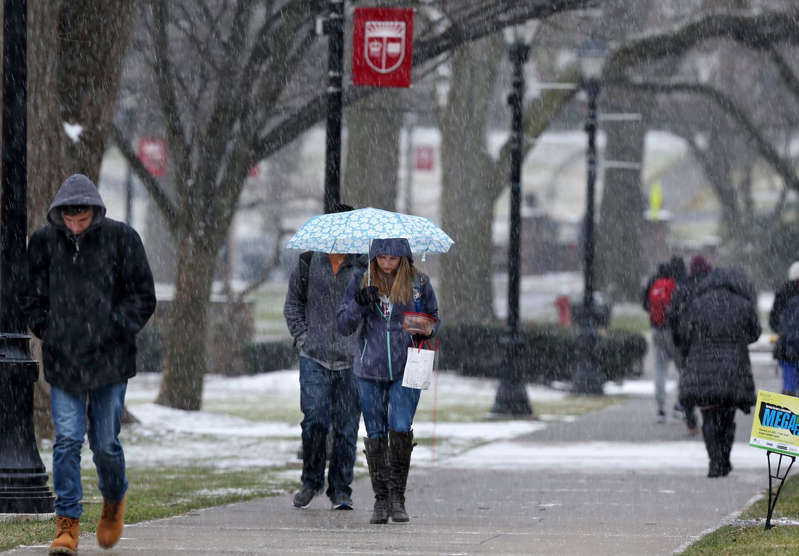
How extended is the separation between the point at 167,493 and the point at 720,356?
4.46 metres

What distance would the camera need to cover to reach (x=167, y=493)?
39.9 feet

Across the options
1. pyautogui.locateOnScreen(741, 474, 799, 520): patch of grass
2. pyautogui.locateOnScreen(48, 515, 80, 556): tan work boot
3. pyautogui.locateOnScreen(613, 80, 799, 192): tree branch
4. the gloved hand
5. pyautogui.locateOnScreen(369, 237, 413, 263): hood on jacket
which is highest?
pyautogui.locateOnScreen(613, 80, 799, 192): tree branch

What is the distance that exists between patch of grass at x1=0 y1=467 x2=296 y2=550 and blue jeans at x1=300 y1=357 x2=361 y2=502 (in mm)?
967

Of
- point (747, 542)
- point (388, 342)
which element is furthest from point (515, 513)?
point (747, 542)

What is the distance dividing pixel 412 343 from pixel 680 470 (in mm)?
4988

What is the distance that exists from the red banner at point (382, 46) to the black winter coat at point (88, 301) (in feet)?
22.5

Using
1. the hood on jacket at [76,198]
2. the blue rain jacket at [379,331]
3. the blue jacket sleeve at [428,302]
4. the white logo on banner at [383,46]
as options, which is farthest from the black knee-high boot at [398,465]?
the white logo on banner at [383,46]

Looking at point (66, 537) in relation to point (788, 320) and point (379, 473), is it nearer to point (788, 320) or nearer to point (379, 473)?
point (379, 473)

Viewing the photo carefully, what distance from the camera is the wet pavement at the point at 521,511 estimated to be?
8.77 m

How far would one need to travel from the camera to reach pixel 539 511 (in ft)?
36.2

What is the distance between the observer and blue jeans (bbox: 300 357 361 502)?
10852 mm

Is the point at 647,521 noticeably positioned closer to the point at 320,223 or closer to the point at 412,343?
the point at 412,343

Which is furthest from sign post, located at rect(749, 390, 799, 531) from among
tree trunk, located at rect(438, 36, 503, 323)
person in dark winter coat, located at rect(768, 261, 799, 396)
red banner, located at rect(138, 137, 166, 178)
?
red banner, located at rect(138, 137, 166, 178)

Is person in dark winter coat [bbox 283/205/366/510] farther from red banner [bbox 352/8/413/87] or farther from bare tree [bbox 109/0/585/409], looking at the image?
bare tree [bbox 109/0/585/409]
